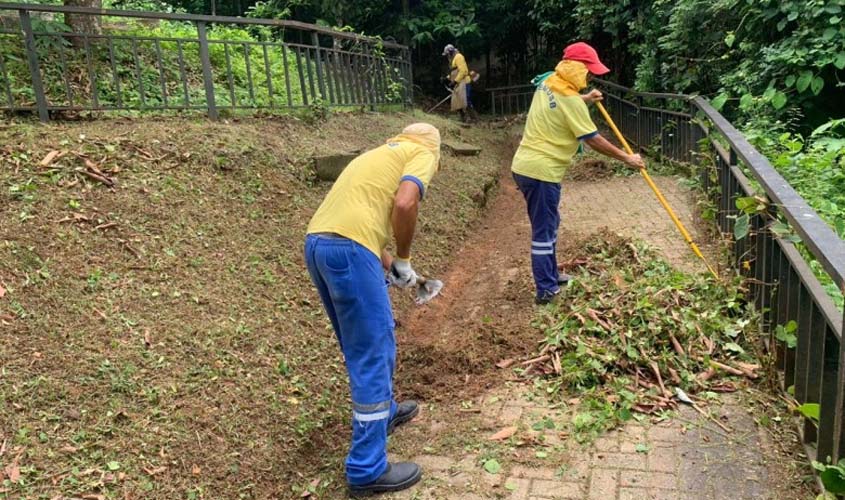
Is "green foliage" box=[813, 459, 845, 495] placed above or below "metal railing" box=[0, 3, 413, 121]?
below

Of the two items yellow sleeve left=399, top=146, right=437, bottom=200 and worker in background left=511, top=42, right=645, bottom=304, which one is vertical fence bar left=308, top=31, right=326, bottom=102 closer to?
worker in background left=511, top=42, right=645, bottom=304

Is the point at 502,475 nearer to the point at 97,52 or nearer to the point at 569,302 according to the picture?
the point at 569,302

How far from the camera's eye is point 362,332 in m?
2.72

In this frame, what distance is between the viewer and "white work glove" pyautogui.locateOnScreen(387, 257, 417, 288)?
126 inches

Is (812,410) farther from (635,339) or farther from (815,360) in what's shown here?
(635,339)

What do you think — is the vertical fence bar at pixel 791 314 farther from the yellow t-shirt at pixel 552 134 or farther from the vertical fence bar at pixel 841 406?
the yellow t-shirt at pixel 552 134

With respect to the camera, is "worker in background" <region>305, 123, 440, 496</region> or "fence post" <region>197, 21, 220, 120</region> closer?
"worker in background" <region>305, 123, 440, 496</region>

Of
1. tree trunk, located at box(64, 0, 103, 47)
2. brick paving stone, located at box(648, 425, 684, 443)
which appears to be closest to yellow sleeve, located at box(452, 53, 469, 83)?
tree trunk, located at box(64, 0, 103, 47)

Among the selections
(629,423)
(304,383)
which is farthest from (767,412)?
(304,383)

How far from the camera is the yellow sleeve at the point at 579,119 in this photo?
4.37m

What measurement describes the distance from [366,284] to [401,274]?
535 mm

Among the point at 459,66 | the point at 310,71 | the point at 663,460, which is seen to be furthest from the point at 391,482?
the point at 459,66

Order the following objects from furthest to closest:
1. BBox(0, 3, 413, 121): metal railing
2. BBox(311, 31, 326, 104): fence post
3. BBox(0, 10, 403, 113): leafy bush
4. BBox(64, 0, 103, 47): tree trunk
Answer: BBox(311, 31, 326, 104): fence post < BBox(64, 0, 103, 47): tree trunk < BBox(0, 10, 403, 113): leafy bush < BBox(0, 3, 413, 121): metal railing

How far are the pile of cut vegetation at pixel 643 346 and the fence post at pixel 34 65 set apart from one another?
4413 mm
